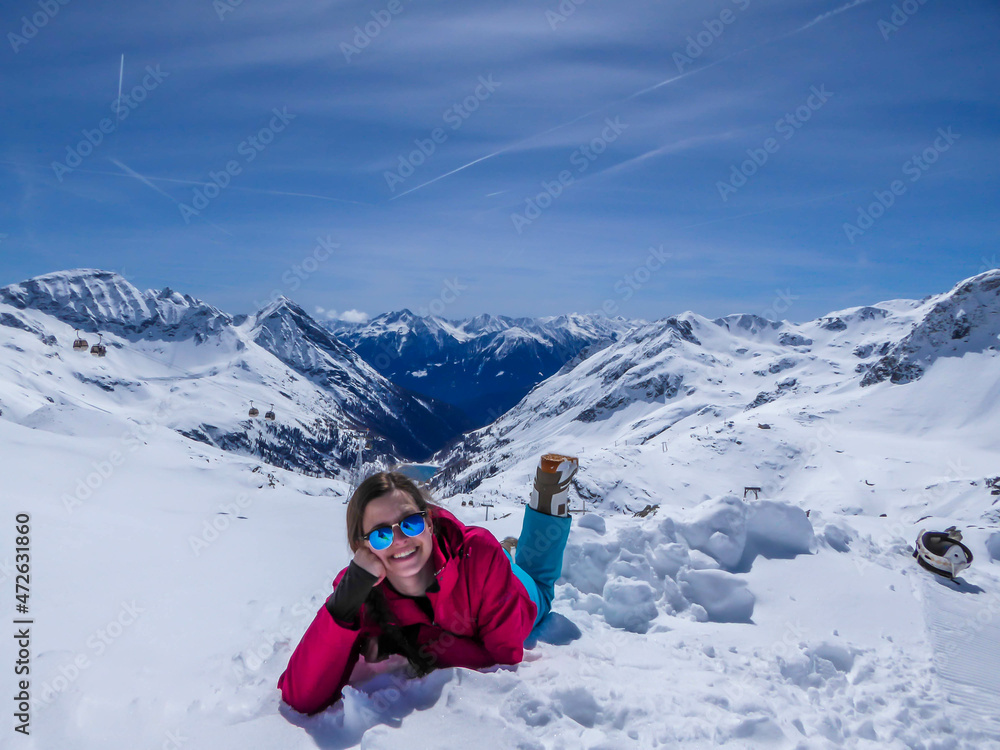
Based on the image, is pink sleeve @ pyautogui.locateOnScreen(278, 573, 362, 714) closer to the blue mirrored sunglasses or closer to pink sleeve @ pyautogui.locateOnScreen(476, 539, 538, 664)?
the blue mirrored sunglasses

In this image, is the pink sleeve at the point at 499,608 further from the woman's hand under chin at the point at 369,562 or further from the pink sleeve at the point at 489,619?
the woman's hand under chin at the point at 369,562

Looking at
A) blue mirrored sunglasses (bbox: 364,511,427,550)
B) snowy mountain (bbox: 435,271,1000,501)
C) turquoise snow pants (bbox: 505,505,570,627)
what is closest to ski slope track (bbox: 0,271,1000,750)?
turquoise snow pants (bbox: 505,505,570,627)

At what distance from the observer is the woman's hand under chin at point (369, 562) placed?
3551 millimetres

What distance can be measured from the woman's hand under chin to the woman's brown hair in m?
0.20

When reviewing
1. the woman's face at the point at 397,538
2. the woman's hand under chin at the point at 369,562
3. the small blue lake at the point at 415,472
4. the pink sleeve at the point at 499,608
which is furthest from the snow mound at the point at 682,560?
the woman's hand under chin at the point at 369,562

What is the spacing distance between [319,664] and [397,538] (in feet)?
3.34

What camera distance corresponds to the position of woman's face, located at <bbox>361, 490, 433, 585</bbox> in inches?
148

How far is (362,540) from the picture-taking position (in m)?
3.82

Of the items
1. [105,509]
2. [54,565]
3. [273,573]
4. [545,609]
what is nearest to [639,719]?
[545,609]

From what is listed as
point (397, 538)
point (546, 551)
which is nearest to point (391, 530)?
point (397, 538)

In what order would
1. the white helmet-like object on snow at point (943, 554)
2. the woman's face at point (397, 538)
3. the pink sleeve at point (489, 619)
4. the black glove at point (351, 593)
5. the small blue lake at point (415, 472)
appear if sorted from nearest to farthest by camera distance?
the black glove at point (351, 593) < the woman's face at point (397, 538) < the pink sleeve at point (489, 619) < the small blue lake at point (415, 472) < the white helmet-like object on snow at point (943, 554)

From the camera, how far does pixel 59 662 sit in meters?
3.83

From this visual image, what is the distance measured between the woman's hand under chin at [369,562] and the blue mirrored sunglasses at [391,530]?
0.24 ft

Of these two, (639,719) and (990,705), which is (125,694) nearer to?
(639,719)
